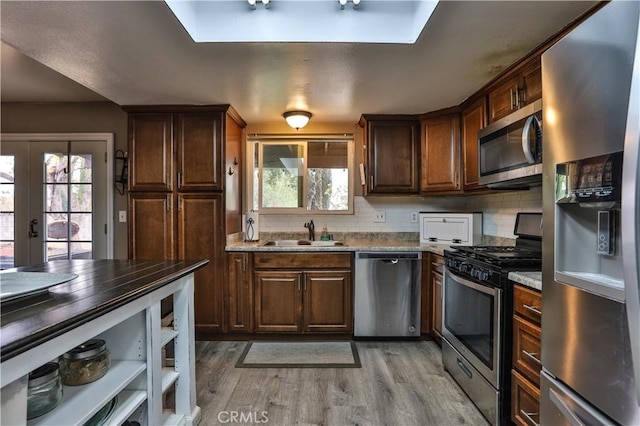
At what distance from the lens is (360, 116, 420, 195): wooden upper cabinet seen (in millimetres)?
3248

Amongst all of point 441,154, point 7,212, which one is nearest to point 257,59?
point 441,154

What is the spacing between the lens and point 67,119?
3369 mm

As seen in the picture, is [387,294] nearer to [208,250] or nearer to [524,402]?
[524,402]

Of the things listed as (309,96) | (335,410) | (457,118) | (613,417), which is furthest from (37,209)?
(613,417)

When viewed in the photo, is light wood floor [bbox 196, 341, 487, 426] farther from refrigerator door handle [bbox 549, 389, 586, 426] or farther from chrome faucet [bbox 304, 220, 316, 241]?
chrome faucet [bbox 304, 220, 316, 241]

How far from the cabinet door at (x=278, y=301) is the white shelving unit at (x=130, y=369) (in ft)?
3.91

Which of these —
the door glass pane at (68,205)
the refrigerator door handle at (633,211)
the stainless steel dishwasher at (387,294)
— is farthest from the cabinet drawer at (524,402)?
the door glass pane at (68,205)

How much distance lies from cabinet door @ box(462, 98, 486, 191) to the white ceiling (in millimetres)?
143

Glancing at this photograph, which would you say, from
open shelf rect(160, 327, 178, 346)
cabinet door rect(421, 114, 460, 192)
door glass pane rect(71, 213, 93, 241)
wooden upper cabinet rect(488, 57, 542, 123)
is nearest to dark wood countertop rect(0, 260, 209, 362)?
open shelf rect(160, 327, 178, 346)

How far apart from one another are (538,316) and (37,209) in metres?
4.32

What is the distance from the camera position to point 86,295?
1.14 metres

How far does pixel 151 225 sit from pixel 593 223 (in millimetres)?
3112

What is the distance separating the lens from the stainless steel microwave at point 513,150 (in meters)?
1.75

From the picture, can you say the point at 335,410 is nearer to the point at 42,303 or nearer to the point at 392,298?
the point at 392,298
